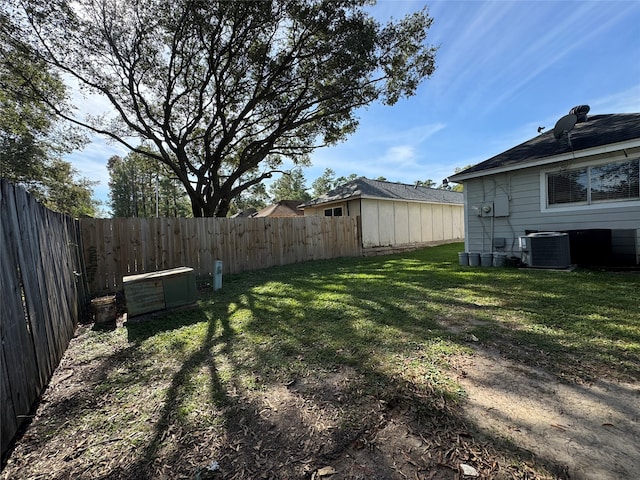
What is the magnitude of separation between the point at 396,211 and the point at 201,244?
30.4ft

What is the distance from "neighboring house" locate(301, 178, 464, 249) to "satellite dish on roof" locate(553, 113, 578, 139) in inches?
253

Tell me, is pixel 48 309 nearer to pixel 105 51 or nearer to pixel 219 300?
pixel 219 300

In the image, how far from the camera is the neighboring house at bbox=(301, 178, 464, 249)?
479 inches

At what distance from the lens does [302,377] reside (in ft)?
7.47

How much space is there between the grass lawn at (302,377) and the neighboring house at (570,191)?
163 centimetres

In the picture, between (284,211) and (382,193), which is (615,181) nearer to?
(382,193)

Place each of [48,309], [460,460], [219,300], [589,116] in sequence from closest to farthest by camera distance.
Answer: [460,460], [48,309], [219,300], [589,116]

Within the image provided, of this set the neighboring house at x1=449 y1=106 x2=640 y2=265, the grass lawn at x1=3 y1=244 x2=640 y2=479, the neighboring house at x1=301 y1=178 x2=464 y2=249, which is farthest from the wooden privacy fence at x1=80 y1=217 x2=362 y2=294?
the neighboring house at x1=449 y1=106 x2=640 y2=265

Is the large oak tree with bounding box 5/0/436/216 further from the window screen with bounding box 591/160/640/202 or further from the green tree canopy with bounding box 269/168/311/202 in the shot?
the green tree canopy with bounding box 269/168/311/202

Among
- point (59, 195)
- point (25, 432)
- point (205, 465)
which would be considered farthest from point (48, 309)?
point (59, 195)

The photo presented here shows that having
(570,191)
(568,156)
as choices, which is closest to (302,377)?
(568,156)

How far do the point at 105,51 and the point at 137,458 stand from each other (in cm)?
1230

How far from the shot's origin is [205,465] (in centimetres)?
146

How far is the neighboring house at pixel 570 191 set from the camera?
18.2 feet
